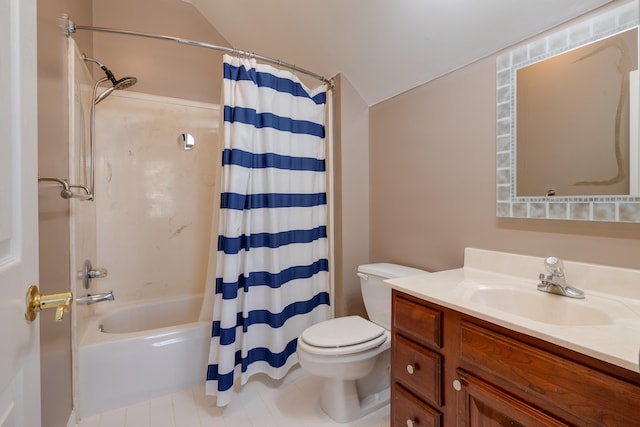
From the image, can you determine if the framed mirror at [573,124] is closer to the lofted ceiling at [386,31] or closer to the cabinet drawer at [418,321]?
the lofted ceiling at [386,31]

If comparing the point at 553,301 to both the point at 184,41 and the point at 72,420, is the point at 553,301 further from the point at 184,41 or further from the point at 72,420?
the point at 72,420

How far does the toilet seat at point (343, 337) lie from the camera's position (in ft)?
4.53

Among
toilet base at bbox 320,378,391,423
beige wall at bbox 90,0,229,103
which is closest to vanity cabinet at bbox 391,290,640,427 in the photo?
toilet base at bbox 320,378,391,423

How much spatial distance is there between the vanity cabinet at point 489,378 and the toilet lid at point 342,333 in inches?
9.8

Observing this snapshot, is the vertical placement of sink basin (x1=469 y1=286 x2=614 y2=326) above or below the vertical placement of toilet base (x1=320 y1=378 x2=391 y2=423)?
above

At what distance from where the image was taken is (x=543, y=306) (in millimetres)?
1048

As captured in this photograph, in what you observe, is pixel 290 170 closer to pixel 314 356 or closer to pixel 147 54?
pixel 314 356

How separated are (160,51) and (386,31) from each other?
1812mm

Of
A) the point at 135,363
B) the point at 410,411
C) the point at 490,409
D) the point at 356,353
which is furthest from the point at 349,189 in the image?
the point at 135,363

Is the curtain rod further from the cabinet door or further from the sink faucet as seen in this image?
the cabinet door

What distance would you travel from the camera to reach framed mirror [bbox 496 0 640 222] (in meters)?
1.00

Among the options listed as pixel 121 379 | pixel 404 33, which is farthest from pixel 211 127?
pixel 121 379

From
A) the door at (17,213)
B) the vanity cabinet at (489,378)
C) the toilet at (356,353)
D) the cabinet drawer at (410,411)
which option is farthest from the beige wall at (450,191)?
the door at (17,213)

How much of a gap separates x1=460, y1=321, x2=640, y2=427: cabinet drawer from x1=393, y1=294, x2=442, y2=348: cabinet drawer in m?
0.09
